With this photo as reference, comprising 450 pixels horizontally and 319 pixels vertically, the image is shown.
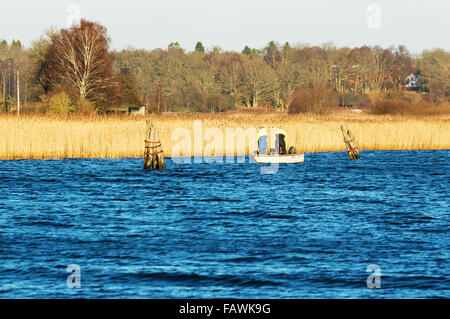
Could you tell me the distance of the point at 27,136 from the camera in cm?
Answer: 3500

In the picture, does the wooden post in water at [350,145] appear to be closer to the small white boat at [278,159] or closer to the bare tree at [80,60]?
the small white boat at [278,159]

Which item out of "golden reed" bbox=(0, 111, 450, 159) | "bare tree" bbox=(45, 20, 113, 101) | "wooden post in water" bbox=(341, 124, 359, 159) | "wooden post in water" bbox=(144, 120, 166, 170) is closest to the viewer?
"wooden post in water" bbox=(144, 120, 166, 170)

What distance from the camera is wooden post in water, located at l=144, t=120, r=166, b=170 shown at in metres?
31.3

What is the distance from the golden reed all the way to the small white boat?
413cm

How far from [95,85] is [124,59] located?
78.9 meters

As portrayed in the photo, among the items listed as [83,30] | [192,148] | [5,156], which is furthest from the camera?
[83,30]

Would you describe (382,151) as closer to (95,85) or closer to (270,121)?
(270,121)

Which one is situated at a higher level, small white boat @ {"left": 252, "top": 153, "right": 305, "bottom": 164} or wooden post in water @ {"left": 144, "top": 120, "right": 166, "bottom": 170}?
wooden post in water @ {"left": 144, "top": 120, "right": 166, "bottom": 170}

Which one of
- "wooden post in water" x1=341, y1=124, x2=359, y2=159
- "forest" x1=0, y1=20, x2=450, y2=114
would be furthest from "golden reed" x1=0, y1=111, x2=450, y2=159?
"forest" x1=0, y1=20, x2=450, y2=114

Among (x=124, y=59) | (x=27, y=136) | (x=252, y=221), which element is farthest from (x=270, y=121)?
(x=124, y=59)

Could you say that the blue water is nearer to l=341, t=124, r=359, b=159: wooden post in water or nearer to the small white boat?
the small white boat

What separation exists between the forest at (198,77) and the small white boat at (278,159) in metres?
19.5

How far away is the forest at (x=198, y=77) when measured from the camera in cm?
6519

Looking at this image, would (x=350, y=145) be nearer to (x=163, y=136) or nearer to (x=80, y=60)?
(x=163, y=136)
